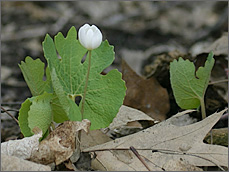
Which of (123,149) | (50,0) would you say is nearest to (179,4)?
(50,0)

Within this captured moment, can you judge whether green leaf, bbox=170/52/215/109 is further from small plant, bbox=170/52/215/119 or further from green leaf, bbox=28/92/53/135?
green leaf, bbox=28/92/53/135

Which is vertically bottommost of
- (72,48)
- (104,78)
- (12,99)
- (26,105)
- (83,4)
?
(12,99)

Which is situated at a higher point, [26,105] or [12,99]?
[26,105]

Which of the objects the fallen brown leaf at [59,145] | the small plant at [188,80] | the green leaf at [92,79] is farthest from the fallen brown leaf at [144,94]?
the fallen brown leaf at [59,145]

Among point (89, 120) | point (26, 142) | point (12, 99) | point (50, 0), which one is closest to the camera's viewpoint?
point (26, 142)

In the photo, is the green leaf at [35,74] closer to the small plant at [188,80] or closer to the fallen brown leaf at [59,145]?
the fallen brown leaf at [59,145]

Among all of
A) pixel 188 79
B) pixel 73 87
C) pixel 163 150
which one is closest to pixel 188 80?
pixel 188 79

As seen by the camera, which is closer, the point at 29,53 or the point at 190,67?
the point at 190,67

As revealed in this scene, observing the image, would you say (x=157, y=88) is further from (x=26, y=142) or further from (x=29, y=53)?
(x=29, y=53)
